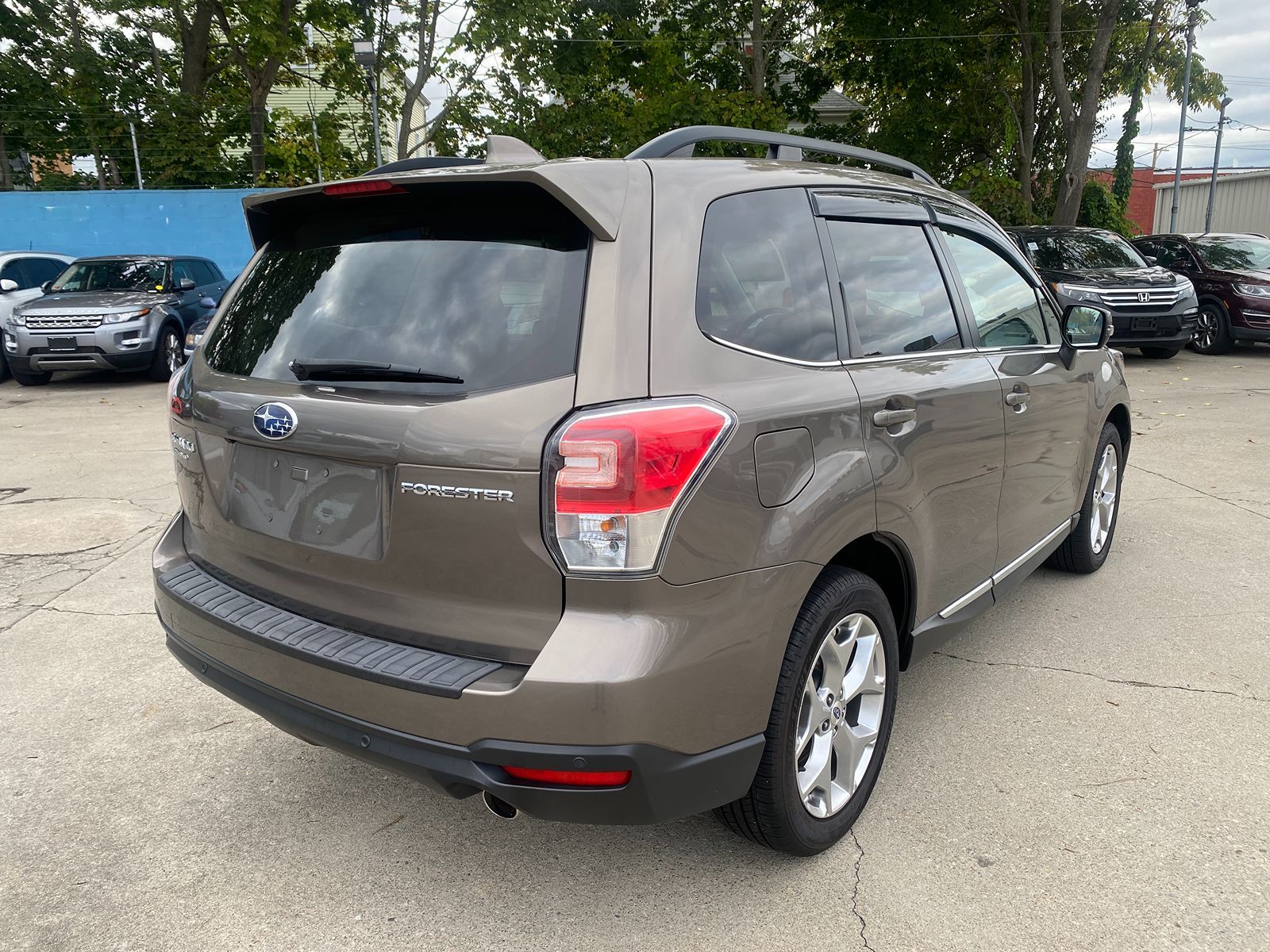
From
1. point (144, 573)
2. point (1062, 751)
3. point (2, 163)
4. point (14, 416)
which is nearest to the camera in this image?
point (1062, 751)

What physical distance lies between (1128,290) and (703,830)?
38.5 ft

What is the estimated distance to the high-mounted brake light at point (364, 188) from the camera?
2340mm

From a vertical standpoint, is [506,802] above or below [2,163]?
below

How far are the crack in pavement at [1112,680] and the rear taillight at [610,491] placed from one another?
1811mm

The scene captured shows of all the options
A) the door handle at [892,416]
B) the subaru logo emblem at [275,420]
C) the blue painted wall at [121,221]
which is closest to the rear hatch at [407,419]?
the subaru logo emblem at [275,420]

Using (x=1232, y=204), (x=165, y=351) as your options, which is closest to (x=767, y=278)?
(x=165, y=351)

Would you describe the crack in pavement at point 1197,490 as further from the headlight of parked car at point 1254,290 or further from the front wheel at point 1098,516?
the headlight of parked car at point 1254,290

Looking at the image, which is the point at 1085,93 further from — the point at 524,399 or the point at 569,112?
the point at 524,399

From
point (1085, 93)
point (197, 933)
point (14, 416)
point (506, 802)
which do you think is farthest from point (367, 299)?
point (1085, 93)

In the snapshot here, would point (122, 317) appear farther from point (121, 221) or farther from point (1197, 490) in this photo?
point (1197, 490)

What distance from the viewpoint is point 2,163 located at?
22.2 meters

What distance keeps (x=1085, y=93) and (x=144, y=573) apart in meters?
18.6

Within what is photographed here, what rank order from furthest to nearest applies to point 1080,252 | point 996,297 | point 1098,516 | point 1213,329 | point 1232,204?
point 1232,204 → point 1213,329 → point 1080,252 → point 1098,516 → point 996,297

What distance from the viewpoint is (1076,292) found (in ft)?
39.6
